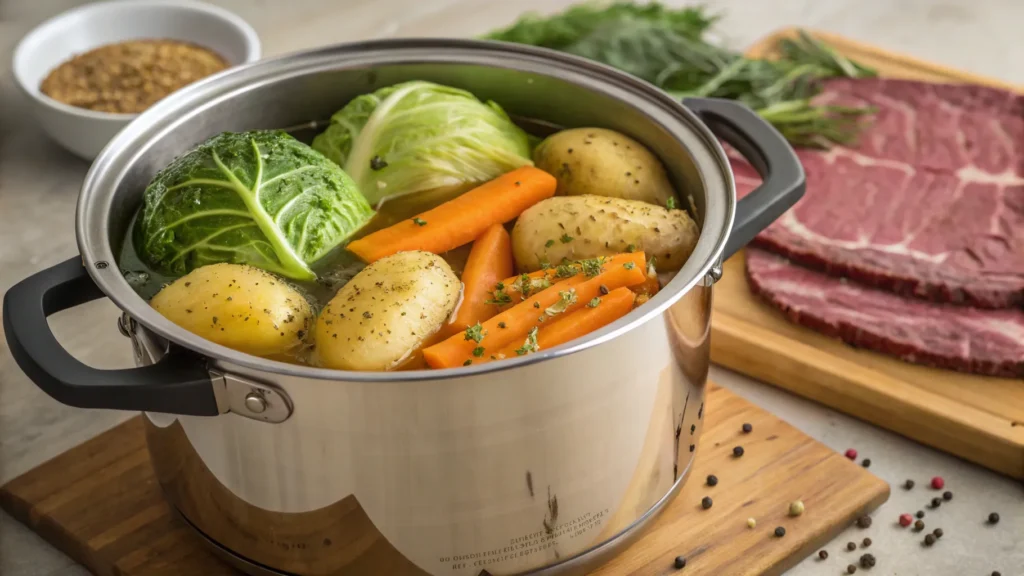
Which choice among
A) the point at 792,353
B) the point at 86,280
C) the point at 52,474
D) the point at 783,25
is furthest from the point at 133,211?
the point at 783,25

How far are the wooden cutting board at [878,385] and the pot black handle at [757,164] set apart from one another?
19.3 inches

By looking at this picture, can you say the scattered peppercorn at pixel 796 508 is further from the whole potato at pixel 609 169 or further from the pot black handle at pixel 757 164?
the whole potato at pixel 609 169

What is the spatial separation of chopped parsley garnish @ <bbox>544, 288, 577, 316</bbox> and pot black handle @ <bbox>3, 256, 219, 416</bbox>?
547mm

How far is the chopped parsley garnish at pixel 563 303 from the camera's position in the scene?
1690 millimetres

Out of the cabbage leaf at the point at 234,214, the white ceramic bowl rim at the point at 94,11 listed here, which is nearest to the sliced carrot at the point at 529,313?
the cabbage leaf at the point at 234,214

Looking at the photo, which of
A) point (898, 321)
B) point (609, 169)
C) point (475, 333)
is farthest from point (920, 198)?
point (475, 333)

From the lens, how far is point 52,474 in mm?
2049

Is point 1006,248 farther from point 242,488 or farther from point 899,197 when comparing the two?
point 242,488

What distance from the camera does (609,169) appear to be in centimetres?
207

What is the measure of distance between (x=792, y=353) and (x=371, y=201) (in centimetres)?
99

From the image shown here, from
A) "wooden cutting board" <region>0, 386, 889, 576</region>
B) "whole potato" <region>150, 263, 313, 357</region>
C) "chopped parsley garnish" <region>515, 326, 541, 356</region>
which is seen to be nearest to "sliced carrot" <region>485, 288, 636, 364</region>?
"chopped parsley garnish" <region>515, 326, 541, 356</region>

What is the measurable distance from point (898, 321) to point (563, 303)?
3.37ft

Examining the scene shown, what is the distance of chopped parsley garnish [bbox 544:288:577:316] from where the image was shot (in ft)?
5.55

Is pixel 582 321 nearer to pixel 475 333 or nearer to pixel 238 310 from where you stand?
pixel 475 333
